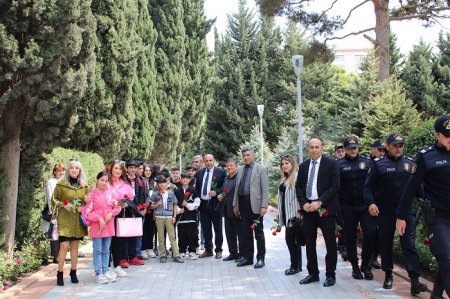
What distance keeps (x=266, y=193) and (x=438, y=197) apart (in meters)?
4.39

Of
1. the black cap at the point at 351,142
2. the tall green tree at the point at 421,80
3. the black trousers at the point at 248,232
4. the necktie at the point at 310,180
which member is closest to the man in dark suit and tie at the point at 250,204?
Answer: the black trousers at the point at 248,232

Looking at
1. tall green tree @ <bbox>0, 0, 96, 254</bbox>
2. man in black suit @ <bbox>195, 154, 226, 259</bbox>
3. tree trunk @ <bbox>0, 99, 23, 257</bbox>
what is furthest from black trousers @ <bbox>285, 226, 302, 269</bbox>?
tree trunk @ <bbox>0, 99, 23, 257</bbox>

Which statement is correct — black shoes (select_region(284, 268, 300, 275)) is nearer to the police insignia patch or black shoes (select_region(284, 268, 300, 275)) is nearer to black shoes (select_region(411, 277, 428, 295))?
black shoes (select_region(411, 277, 428, 295))

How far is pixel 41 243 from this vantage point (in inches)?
403

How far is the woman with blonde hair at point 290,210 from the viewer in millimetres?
8484

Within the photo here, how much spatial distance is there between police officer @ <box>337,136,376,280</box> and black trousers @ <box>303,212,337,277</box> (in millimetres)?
562

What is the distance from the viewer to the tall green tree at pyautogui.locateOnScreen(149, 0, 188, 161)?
1046 inches

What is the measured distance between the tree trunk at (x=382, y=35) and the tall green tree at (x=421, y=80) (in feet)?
43.6

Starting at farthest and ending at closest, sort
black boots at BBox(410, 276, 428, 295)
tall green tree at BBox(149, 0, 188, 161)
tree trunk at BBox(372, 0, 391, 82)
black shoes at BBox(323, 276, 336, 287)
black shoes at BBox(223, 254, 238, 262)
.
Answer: tall green tree at BBox(149, 0, 188, 161), tree trunk at BBox(372, 0, 391, 82), black shoes at BBox(223, 254, 238, 262), black shoes at BBox(323, 276, 336, 287), black boots at BBox(410, 276, 428, 295)

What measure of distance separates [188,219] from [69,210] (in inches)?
127

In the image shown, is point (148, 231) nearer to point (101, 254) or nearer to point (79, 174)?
point (101, 254)

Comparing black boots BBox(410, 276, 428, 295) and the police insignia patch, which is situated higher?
the police insignia patch

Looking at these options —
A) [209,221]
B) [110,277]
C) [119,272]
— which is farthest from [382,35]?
[110,277]

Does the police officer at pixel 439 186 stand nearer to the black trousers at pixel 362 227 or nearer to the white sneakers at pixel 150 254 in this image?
the black trousers at pixel 362 227
